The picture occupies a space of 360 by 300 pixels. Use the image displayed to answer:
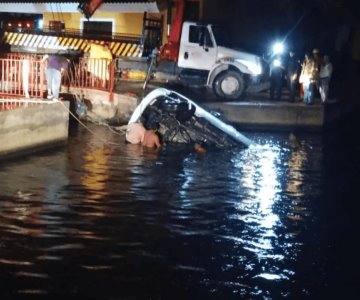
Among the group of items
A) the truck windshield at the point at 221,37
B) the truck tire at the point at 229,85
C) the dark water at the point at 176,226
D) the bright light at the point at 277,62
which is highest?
the truck windshield at the point at 221,37

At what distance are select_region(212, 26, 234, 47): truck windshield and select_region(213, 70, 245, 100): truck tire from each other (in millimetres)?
1001

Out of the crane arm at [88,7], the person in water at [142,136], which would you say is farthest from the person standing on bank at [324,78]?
the crane arm at [88,7]

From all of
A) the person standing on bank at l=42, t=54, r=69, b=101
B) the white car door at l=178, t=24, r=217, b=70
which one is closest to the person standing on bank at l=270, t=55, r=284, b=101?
the white car door at l=178, t=24, r=217, b=70

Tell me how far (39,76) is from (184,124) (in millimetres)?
4218

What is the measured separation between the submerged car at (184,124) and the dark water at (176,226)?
1.04 metres

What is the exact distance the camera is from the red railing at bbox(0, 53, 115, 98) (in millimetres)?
17562

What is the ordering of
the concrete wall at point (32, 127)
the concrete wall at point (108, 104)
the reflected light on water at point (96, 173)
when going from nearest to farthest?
the reflected light on water at point (96, 173) < the concrete wall at point (32, 127) < the concrete wall at point (108, 104)

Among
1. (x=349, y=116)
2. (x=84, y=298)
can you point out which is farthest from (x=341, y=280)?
(x=349, y=116)

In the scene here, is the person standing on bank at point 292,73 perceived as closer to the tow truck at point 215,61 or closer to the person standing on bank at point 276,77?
the person standing on bank at point 276,77

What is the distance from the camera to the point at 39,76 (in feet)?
60.6

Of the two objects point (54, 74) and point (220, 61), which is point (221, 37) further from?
point (54, 74)

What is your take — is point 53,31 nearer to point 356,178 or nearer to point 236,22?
point 236,22

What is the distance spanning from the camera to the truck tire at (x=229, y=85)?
23.0 m

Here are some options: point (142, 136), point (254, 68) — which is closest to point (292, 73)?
point (254, 68)
